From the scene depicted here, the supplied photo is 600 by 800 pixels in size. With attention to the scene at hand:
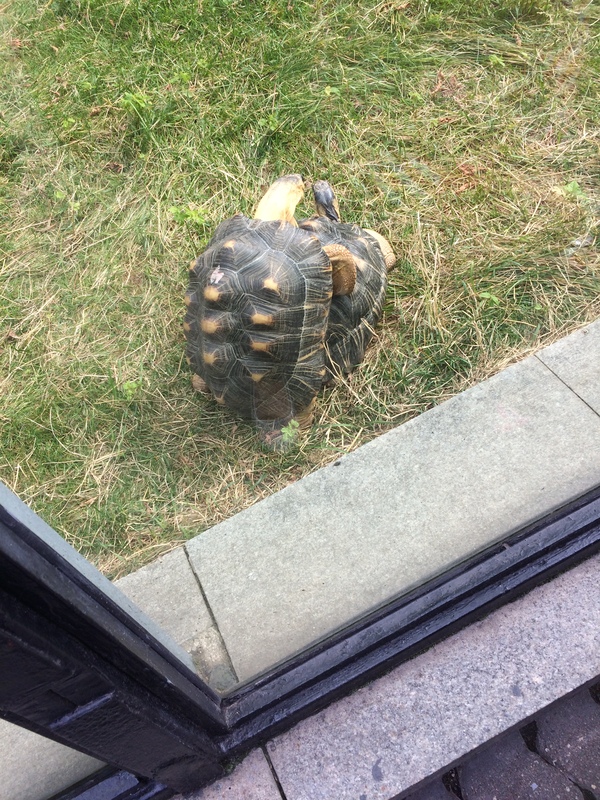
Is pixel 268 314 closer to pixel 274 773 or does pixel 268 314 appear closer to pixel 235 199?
pixel 235 199

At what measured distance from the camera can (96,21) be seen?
3.38 metres

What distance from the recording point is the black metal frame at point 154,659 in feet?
2.73

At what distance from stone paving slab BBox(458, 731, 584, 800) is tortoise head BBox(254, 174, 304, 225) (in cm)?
166

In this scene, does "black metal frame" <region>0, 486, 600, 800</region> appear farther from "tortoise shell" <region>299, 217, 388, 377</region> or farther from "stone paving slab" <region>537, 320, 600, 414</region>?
"tortoise shell" <region>299, 217, 388, 377</region>

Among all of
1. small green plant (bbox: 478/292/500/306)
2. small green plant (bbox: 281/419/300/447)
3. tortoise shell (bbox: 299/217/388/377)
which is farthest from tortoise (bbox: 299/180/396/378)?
small green plant (bbox: 478/292/500/306)

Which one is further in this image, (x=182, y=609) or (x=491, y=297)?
(x=491, y=297)

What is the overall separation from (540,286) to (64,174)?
7.32ft

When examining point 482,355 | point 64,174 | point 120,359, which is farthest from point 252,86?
point 482,355

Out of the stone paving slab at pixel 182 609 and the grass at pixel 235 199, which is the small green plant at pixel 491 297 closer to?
the grass at pixel 235 199

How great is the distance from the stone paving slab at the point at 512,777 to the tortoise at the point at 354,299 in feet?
4.02

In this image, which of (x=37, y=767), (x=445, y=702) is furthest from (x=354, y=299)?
(x=37, y=767)

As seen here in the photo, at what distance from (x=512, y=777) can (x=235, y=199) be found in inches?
90.6

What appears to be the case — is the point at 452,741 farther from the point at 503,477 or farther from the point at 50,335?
the point at 50,335

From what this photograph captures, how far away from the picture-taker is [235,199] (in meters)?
2.74
